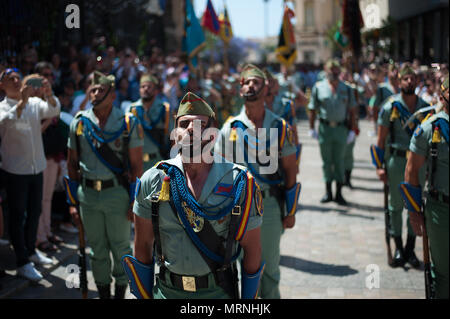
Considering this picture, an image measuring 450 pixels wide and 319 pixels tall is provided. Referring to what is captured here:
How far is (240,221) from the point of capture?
3.17 metres

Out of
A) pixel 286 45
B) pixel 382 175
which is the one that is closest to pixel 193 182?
pixel 382 175

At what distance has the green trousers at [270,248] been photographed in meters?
4.83

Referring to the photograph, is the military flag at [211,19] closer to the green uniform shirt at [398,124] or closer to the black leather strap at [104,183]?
the green uniform shirt at [398,124]

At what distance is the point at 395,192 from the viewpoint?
677cm

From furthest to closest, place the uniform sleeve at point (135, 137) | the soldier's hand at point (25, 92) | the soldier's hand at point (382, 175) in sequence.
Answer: the soldier's hand at point (382, 175)
the soldier's hand at point (25, 92)
the uniform sleeve at point (135, 137)

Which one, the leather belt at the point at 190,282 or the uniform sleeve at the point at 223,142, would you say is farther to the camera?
the uniform sleeve at the point at 223,142

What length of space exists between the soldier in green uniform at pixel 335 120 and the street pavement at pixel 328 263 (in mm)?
600

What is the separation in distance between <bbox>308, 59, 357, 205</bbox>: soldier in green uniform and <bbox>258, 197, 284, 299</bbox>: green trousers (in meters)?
4.88

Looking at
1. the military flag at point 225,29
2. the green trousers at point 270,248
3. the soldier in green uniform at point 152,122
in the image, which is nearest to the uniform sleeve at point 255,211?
the green trousers at point 270,248

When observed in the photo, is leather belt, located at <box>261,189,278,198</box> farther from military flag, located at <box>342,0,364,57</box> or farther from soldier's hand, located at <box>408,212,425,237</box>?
military flag, located at <box>342,0,364,57</box>

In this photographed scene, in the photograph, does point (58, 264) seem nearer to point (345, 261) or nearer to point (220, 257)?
point (345, 261)

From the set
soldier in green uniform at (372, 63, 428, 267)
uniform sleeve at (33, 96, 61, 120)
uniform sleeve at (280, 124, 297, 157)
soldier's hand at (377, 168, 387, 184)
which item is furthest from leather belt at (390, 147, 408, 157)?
uniform sleeve at (33, 96, 61, 120)

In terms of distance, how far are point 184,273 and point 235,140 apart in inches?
78.8
